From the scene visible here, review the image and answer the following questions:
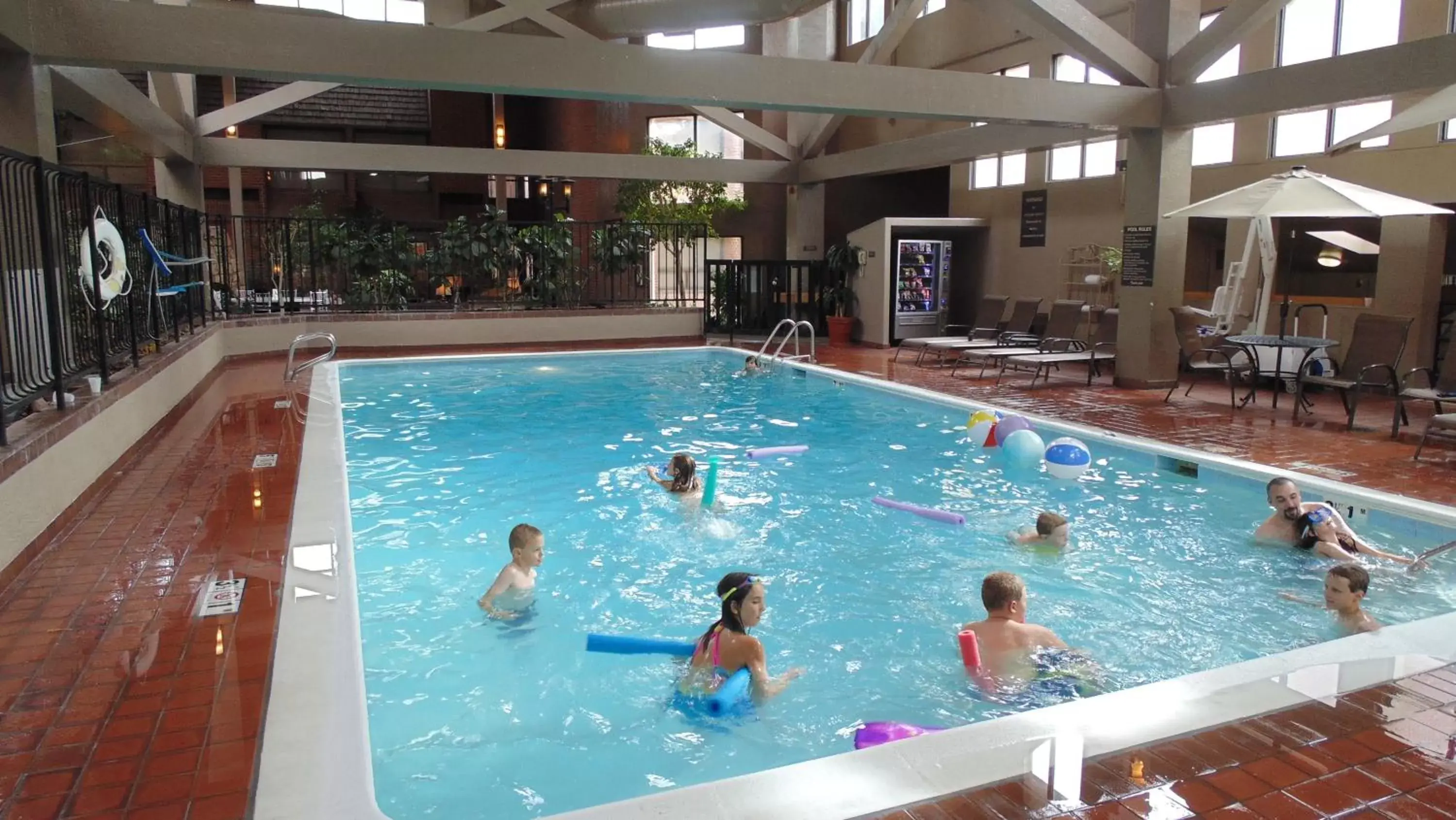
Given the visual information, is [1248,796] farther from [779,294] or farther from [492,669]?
[779,294]

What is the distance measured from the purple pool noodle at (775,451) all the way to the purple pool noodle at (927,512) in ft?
4.73

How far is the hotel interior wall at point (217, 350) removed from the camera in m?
4.38

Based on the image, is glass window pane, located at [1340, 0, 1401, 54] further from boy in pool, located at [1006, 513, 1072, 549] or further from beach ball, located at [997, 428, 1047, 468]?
boy in pool, located at [1006, 513, 1072, 549]

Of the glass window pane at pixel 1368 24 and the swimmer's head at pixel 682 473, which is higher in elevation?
the glass window pane at pixel 1368 24

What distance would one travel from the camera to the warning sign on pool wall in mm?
3676

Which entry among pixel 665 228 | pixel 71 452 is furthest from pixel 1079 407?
pixel 665 228

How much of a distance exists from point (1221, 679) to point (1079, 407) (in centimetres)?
669

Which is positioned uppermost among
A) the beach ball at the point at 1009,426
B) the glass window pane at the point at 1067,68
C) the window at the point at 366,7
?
the window at the point at 366,7

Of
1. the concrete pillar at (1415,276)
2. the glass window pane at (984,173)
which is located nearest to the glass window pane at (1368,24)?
the concrete pillar at (1415,276)

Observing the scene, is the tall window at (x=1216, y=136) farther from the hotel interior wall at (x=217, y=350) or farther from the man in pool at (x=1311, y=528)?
the hotel interior wall at (x=217, y=350)

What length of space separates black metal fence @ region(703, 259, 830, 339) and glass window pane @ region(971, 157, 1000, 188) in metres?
3.30

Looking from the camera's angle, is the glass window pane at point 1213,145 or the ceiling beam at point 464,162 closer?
the glass window pane at point 1213,145

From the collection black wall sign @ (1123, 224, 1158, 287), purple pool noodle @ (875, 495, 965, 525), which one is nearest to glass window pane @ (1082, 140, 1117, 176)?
black wall sign @ (1123, 224, 1158, 287)

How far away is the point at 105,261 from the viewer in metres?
6.38
